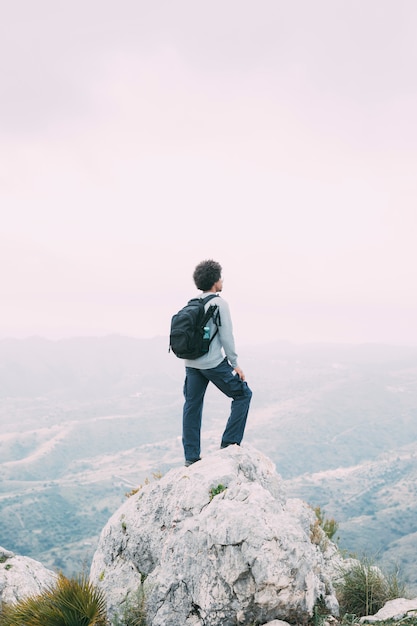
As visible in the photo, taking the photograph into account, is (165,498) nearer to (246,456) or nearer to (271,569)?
(246,456)

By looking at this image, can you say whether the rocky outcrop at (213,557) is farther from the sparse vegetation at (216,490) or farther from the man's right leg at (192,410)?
the man's right leg at (192,410)

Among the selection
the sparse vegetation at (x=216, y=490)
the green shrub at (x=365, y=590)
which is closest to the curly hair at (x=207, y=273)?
the sparse vegetation at (x=216, y=490)

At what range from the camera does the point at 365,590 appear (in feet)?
26.5

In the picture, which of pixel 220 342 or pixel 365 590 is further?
pixel 220 342

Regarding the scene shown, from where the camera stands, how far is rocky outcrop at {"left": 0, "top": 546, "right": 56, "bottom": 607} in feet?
34.2

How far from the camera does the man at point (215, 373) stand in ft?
27.6

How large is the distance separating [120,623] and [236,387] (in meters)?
4.16

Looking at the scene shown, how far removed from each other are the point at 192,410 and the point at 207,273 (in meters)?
2.71

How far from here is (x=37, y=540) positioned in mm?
195375

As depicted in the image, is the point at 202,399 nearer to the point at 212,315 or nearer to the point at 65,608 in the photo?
the point at 212,315

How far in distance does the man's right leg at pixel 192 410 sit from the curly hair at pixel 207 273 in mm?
1654

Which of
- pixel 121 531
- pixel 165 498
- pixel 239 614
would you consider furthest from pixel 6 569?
pixel 239 614

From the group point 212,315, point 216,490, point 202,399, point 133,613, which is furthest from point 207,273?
point 133,613

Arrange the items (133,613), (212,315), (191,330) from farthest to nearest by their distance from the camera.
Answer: (212,315)
(191,330)
(133,613)
